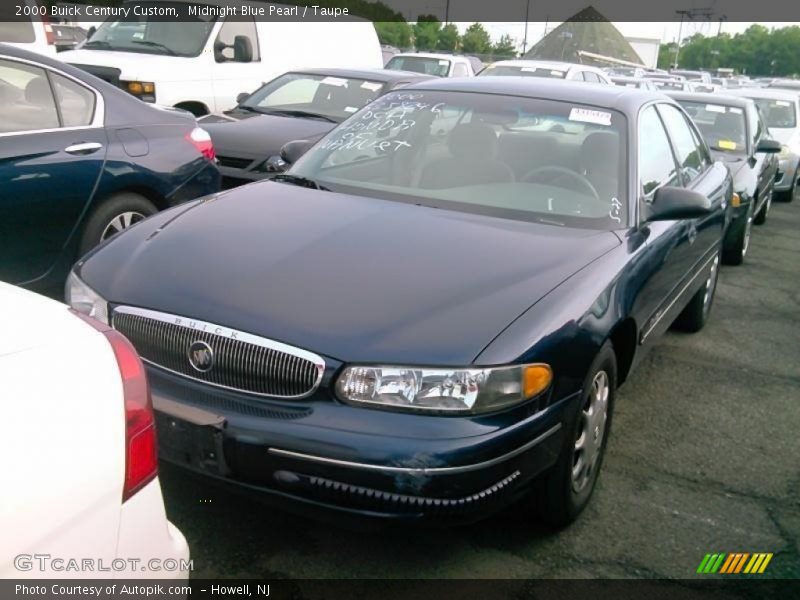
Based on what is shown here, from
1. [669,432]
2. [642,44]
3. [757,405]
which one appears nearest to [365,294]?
[669,432]

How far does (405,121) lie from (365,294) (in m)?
1.70

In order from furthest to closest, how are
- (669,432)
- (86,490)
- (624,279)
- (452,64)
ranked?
(452,64), (669,432), (624,279), (86,490)

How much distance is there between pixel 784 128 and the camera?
533 inches

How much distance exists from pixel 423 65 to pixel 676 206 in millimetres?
11287

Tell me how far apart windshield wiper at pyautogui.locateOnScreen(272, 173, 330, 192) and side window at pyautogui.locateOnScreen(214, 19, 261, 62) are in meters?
6.54

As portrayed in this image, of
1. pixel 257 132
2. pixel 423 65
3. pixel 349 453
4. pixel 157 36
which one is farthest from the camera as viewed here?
pixel 423 65

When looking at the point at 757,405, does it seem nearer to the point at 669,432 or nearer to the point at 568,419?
the point at 669,432

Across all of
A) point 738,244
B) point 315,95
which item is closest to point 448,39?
point 315,95

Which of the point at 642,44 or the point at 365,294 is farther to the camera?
the point at 642,44

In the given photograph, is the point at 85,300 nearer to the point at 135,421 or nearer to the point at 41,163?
the point at 135,421

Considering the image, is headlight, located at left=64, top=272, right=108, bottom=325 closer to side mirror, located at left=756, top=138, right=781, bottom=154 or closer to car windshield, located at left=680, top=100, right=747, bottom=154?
car windshield, located at left=680, top=100, right=747, bottom=154

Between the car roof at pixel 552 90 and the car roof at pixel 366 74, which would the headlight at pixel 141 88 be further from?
the car roof at pixel 552 90

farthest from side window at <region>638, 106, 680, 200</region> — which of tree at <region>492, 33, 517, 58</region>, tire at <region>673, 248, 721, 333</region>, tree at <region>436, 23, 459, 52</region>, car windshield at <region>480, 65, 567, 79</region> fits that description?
tree at <region>492, 33, 517, 58</region>

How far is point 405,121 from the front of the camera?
4.31 meters
